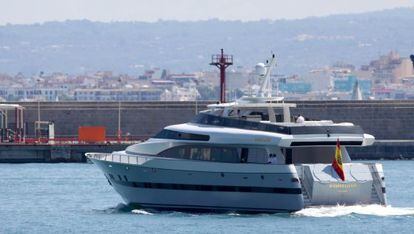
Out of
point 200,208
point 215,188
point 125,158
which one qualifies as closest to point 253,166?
point 215,188

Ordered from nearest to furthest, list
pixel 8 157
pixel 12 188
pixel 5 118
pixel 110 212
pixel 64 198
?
1. pixel 110 212
2. pixel 64 198
3. pixel 12 188
4. pixel 8 157
5. pixel 5 118

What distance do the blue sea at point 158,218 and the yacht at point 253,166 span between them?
39 cm

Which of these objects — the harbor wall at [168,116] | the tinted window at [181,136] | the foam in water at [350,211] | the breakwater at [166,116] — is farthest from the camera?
the harbor wall at [168,116]

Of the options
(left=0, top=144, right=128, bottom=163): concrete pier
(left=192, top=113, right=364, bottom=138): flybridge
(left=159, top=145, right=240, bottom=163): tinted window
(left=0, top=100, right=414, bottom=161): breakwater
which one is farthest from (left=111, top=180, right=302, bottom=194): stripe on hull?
(left=0, top=100, right=414, bottom=161): breakwater

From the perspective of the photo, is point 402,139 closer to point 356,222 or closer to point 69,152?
point 69,152

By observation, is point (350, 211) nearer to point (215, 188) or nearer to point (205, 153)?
point (215, 188)

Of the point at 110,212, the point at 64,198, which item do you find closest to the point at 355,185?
the point at 110,212

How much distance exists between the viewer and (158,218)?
48688 mm

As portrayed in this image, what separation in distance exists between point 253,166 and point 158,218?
3.03 m

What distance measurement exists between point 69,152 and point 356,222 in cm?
3795

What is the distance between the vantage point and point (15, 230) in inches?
1831

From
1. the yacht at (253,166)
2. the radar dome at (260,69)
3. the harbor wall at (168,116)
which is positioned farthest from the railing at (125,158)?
the harbor wall at (168,116)

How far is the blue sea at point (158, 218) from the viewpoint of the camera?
45656 mm

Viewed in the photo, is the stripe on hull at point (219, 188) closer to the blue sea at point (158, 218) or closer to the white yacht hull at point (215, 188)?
the white yacht hull at point (215, 188)
